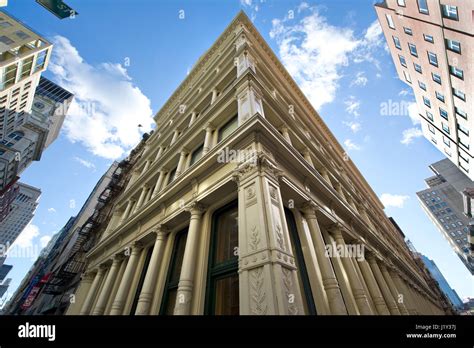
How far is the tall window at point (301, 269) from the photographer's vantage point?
17.2 feet

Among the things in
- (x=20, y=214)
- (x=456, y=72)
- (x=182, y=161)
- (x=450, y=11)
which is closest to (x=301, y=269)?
(x=182, y=161)

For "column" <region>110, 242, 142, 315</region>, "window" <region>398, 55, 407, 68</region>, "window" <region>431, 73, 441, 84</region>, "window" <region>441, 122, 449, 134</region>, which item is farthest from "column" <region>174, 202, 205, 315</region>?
"window" <region>441, 122, 449, 134</region>

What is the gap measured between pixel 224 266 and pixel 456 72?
28430 mm

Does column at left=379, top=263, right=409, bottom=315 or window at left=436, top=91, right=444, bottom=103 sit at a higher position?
window at left=436, top=91, right=444, bottom=103

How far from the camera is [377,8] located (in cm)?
2531

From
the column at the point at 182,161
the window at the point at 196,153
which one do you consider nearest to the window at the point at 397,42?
the window at the point at 196,153

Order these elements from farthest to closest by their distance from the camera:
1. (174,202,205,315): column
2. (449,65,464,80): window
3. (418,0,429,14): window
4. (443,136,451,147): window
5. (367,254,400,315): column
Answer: (443,136,451,147): window < (418,0,429,14): window < (449,65,464,80): window < (367,254,400,315): column < (174,202,205,315): column

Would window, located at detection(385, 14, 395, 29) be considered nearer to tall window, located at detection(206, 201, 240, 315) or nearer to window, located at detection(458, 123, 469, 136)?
window, located at detection(458, 123, 469, 136)

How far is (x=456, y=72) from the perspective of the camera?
62.1 feet

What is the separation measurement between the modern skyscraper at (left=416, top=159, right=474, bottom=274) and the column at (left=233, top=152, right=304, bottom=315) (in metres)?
83.1

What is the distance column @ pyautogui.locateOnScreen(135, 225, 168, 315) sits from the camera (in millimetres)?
6780
